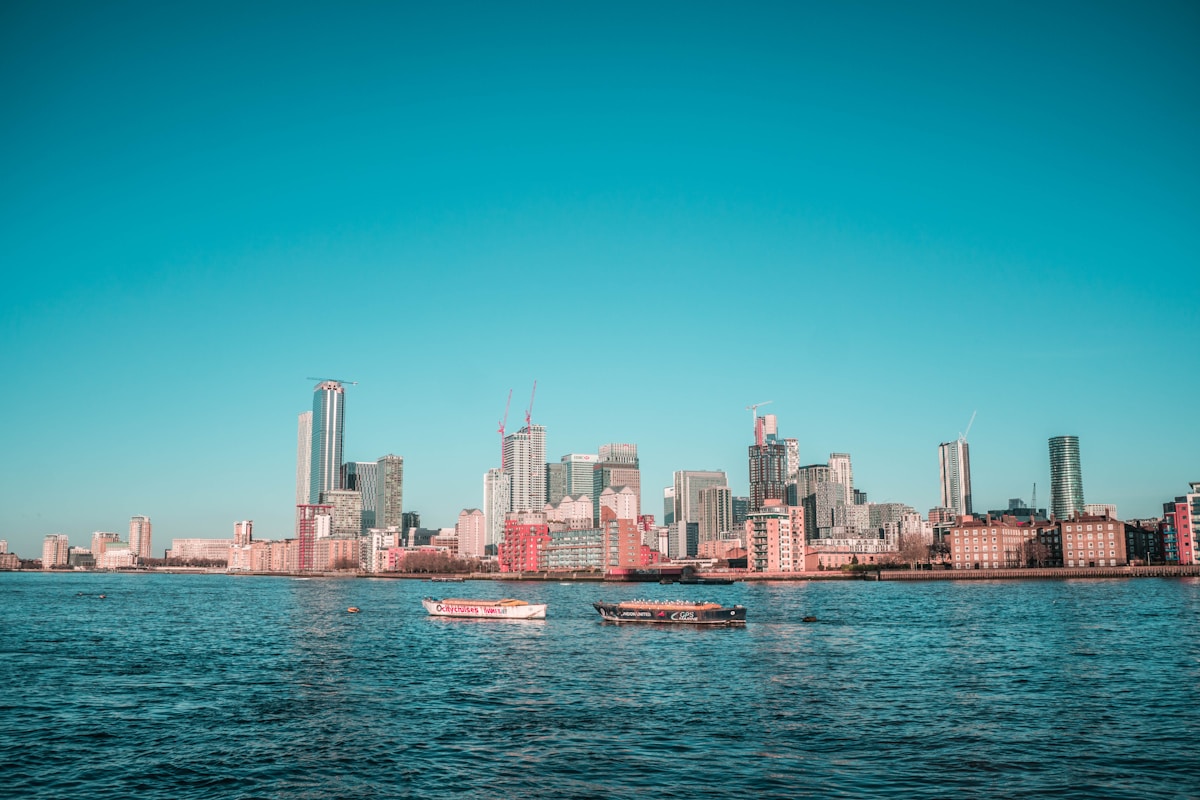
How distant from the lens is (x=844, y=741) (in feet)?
135

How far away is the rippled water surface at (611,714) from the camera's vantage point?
35281 millimetres

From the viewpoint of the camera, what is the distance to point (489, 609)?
121375 mm

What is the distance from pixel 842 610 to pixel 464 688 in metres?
80.3

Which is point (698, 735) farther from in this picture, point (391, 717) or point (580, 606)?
point (580, 606)

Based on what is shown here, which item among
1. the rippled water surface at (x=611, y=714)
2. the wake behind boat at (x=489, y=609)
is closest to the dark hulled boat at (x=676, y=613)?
the rippled water surface at (x=611, y=714)

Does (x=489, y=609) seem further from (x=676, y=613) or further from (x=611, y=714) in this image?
(x=611, y=714)

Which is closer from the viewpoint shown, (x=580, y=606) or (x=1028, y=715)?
(x=1028, y=715)

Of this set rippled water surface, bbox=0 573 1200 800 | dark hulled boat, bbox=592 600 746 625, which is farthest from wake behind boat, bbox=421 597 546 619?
rippled water surface, bbox=0 573 1200 800

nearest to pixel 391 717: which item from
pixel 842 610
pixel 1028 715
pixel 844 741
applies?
A: pixel 844 741

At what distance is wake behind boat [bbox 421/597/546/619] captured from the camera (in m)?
119

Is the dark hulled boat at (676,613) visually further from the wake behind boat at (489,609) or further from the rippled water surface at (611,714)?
the wake behind boat at (489,609)

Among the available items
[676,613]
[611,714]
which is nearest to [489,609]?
[676,613]

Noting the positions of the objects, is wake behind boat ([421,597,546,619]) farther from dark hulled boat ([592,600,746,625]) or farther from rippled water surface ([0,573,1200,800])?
rippled water surface ([0,573,1200,800])

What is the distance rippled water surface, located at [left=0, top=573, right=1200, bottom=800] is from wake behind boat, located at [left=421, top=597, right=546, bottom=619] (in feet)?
79.1
